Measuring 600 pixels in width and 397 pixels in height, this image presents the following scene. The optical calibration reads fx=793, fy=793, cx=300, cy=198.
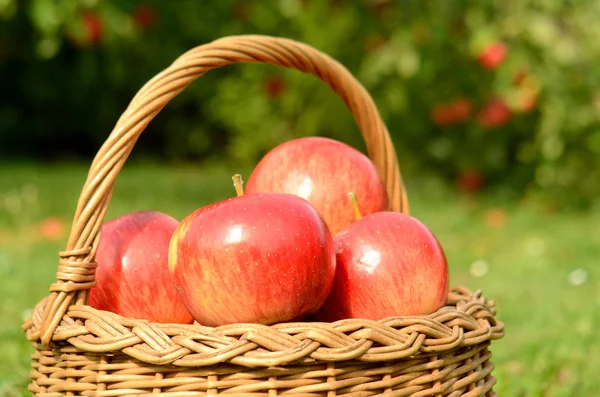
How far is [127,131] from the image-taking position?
5.15ft

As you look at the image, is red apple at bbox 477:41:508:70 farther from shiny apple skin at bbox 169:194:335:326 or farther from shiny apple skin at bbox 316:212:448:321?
shiny apple skin at bbox 169:194:335:326

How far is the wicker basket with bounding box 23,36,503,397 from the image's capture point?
133 cm

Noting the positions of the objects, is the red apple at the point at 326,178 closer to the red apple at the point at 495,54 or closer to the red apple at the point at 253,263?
the red apple at the point at 253,263

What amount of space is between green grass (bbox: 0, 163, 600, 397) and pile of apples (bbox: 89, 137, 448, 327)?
698 millimetres

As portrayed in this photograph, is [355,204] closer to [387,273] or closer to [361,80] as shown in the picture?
[387,273]

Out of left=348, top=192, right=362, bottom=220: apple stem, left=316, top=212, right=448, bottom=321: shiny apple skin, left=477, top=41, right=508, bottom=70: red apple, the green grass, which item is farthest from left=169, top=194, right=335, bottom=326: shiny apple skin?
left=477, top=41, right=508, bottom=70: red apple

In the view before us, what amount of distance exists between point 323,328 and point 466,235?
3.88m

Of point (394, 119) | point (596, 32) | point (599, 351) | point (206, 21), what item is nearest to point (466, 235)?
point (596, 32)

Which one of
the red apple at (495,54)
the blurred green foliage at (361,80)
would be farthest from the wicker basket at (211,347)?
the red apple at (495,54)

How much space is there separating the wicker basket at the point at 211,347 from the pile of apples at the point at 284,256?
9 centimetres

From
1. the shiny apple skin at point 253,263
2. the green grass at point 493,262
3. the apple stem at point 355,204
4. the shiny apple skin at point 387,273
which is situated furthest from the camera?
the green grass at point 493,262

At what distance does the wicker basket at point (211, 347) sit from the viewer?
133 centimetres

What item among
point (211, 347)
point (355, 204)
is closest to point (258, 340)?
point (211, 347)

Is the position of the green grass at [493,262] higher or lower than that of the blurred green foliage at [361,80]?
lower
